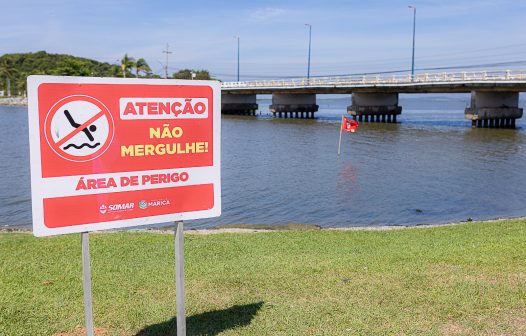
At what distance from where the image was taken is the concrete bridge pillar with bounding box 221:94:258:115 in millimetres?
96188

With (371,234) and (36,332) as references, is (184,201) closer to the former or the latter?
(36,332)

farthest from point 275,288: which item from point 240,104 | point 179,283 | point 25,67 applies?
point 25,67

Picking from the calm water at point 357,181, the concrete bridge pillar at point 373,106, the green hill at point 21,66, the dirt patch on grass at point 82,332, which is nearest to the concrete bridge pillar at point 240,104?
the concrete bridge pillar at point 373,106

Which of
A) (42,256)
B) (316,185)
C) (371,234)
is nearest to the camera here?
(42,256)

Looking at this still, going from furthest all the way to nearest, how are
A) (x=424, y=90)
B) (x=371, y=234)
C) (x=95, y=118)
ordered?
(x=424, y=90), (x=371, y=234), (x=95, y=118)

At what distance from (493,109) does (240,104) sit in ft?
148

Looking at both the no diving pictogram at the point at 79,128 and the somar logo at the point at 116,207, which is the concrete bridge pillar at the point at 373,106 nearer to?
the somar logo at the point at 116,207

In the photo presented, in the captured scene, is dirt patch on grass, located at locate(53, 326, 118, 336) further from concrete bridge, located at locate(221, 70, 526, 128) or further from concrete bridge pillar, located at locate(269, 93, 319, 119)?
concrete bridge pillar, located at locate(269, 93, 319, 119)

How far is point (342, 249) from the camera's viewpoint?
904 cm

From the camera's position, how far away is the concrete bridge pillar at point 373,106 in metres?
75.4

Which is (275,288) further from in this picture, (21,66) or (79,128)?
(21,66)

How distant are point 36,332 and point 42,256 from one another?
3.28 metres

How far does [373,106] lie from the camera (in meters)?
75.6

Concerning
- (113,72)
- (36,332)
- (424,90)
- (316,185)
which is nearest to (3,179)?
(316,185)
